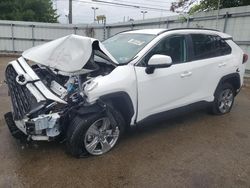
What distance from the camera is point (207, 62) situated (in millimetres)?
4566

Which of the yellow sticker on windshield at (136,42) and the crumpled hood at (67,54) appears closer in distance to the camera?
the crumpled hood at (67,54)

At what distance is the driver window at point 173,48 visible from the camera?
13.2 ft

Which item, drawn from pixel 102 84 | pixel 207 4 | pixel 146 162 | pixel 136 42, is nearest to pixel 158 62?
pixel 136 42

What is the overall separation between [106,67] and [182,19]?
798cm

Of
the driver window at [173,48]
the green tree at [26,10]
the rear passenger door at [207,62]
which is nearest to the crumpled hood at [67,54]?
the driver window at [173,48]

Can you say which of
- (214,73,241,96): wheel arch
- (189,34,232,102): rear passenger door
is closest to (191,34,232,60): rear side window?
(189,34,232,102): rear passenger door

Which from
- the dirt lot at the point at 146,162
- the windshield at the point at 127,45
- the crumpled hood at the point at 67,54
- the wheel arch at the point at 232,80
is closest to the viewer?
the dirt lot at the point at 146,162

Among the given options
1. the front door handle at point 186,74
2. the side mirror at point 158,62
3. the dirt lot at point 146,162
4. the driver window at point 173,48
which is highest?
the driver window at point 173,48

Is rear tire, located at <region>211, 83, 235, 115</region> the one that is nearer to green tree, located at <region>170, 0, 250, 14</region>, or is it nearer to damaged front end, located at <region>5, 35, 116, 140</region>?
damaged front end, located at <region>5, 35, 116, 140</region>

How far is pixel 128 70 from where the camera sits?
3578 millimetres

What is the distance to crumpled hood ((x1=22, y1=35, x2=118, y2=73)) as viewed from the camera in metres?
3.39

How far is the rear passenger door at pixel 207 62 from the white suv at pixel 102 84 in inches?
0.8

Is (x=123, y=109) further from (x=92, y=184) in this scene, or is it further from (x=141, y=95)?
(x=92, y=184)

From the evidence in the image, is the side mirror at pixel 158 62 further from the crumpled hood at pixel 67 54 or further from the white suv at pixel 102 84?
the crumpled hood at pixel 67 54
